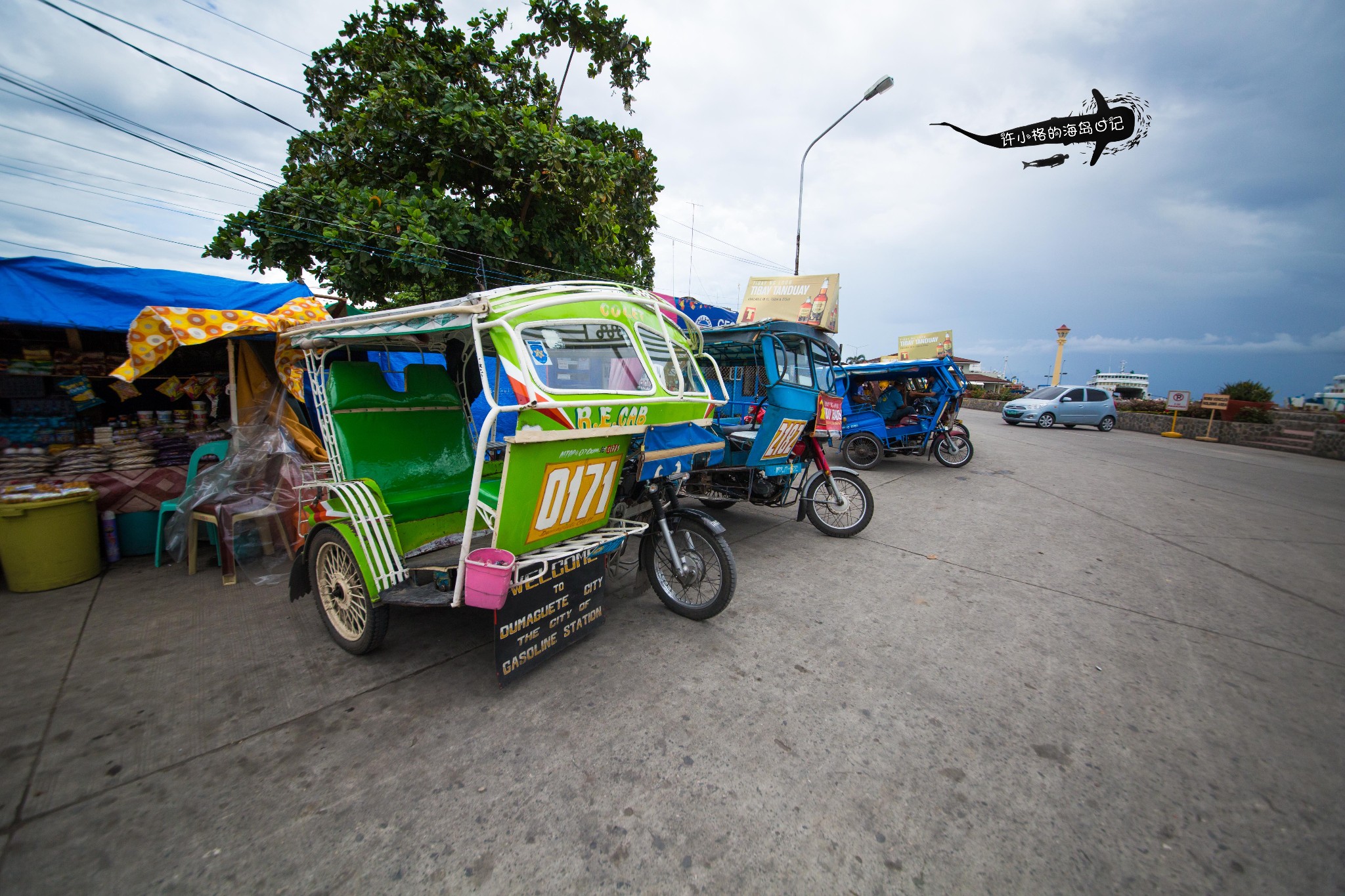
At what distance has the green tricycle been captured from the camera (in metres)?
2.47

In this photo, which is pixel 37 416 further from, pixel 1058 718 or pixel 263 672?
pixel 1058 718

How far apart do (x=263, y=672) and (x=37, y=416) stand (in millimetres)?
4173

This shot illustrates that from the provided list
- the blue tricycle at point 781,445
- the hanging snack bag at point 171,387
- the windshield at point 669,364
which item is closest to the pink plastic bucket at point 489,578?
the windshield at point 669,364

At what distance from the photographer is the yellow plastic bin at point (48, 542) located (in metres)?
3.57

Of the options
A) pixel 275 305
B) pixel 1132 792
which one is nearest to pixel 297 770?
pixel 1132 792

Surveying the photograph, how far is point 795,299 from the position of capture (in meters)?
18.2

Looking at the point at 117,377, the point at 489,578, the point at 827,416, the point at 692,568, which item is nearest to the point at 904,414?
the point at 827,416

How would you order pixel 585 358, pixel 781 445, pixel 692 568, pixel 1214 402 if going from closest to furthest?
1. pixel 585 358
2. pixel 692 568
3. pixel 781 445
4. pixel 1214 402

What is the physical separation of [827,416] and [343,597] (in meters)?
4.39

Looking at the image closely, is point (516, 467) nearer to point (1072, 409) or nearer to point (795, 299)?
point (795, 299)

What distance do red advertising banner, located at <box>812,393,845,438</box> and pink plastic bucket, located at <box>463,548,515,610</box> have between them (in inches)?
142

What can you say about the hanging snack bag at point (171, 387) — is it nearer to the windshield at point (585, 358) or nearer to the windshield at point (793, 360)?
the windshield at point (585, 358)

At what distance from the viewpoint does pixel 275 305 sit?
5.29 meters

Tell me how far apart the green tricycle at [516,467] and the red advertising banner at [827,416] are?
66.7 inches
